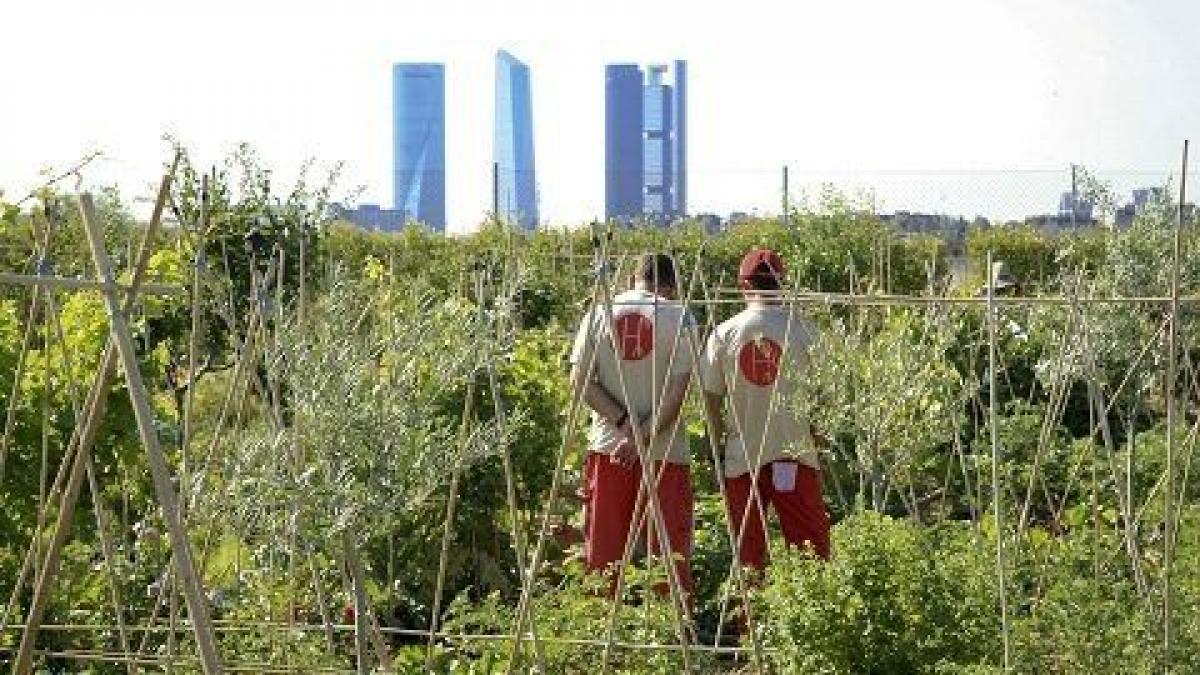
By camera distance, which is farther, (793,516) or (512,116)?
(512,116)

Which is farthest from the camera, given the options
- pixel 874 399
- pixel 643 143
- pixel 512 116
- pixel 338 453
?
pixel 512 116

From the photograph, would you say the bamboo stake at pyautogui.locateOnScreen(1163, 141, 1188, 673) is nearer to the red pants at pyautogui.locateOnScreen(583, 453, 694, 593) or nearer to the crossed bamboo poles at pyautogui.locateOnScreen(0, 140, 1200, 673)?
the crossed bamboo poles at pyautogui.locateOnScreen(0, 140, 1200, 673)

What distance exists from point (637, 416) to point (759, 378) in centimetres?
41

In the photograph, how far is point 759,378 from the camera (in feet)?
21.0

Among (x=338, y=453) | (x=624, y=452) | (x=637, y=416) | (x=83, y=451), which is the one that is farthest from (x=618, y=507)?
(x=83, y=451)

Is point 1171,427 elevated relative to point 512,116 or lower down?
lower down

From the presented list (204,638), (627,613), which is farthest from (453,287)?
(204,638)

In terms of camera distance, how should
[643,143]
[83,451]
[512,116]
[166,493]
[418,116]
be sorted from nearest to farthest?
[166,493] < [83,451] < [643,143] < [512,116] < [418,116]

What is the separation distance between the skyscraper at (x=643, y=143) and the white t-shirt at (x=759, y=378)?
40.7 feet

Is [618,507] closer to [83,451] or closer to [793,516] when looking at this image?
[793,516]

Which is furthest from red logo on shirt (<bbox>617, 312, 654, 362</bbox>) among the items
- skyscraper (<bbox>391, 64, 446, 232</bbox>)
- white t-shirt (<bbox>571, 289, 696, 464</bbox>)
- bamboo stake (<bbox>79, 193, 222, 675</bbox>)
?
skyscraper (<bbox>391, 64, 446, 232</bbox>)

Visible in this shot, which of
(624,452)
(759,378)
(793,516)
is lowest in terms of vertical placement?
(793,516)

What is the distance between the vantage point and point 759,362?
640 centimetres

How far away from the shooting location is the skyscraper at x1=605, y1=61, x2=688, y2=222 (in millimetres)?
21297
